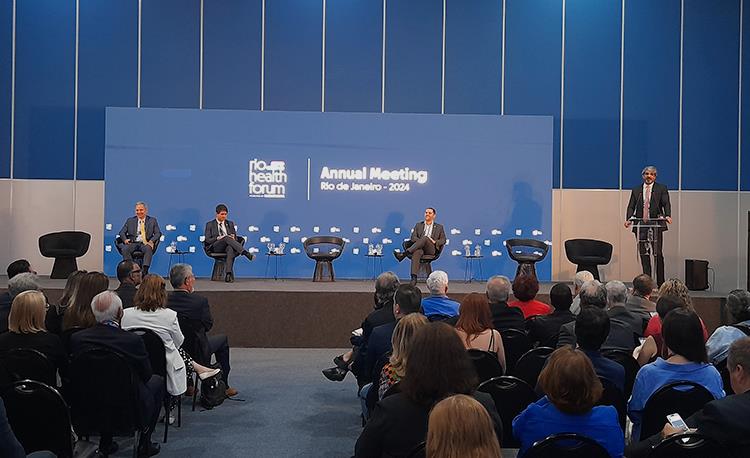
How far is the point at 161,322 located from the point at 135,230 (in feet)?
19.5

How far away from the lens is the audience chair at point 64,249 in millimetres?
10016

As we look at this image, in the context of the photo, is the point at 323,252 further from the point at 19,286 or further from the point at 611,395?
the point at 611,395

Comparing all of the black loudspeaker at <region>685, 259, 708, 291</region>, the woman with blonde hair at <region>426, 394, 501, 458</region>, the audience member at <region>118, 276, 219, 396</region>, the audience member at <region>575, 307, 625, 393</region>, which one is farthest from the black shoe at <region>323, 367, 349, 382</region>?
the black loudspeaker at <region>685, 259, 708, 291</region>

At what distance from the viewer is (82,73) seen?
11.9 meters

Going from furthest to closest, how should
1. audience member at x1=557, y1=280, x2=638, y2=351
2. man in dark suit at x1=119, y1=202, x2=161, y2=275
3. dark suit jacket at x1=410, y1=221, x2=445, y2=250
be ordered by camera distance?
1. dark suit jacket at x1=410, y1=221, x2=445, y2=250
2. man in dark suit at x1=119, y1=202, x2=161, y2=275
3. audience member at x1=557, y1=280, x2=638, y2=351

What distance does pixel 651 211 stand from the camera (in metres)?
9.82

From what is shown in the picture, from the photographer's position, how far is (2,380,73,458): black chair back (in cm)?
322

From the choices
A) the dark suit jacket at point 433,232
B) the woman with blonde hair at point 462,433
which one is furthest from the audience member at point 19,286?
the dark suit jacket at point 433,232

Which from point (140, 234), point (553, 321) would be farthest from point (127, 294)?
point (140, 234)

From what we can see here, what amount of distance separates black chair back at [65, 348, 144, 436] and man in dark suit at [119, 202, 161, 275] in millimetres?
6229

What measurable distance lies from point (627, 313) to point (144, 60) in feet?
30.1

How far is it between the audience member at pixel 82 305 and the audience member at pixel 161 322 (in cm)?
25

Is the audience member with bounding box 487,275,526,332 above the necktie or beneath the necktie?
beneath

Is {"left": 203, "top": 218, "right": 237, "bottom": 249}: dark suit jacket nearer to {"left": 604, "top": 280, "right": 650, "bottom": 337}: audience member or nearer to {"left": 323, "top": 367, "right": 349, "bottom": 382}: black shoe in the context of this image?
{"left": 323, "top": 367, "right": 349, "bottom": 382}: black shoe
